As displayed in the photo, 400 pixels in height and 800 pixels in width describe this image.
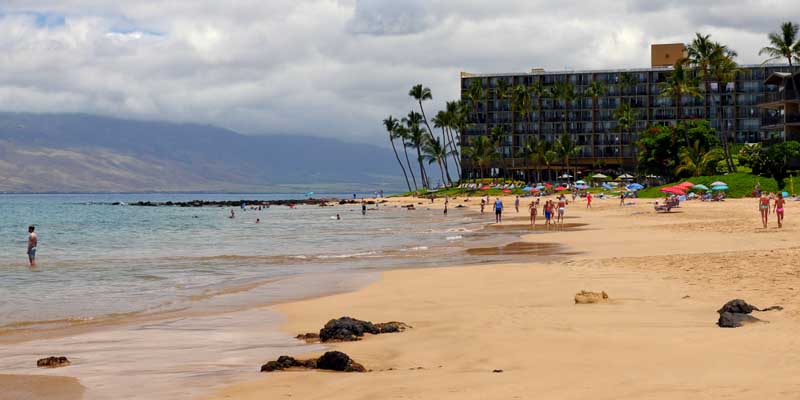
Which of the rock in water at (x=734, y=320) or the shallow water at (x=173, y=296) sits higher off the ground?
the rock in water at (x=734, y=320)

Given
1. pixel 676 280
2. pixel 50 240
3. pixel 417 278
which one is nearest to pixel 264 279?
pixel 417 278

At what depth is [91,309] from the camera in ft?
61.1

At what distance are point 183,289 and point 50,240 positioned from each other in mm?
34510

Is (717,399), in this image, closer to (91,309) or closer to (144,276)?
(91,309)

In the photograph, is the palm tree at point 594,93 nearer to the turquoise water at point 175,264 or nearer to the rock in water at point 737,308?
the turquoise water at point 175,264

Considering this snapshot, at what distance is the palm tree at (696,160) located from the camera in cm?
9225

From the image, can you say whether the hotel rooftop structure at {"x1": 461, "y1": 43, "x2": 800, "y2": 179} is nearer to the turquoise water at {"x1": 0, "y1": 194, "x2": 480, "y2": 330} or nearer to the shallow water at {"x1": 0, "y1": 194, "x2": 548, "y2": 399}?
the turquoise water at {"x1": 0, "y1": 194, "x2": 480, "y2": 330}

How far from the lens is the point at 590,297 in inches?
617

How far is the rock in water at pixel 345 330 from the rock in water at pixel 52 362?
3.75 meters

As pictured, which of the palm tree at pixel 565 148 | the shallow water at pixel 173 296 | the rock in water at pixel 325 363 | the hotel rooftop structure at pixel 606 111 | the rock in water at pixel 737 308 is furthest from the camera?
the hotel rooftop structure at pixel 606 111

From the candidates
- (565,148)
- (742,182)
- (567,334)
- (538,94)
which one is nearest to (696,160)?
(742,182)

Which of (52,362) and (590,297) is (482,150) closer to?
(590,297)

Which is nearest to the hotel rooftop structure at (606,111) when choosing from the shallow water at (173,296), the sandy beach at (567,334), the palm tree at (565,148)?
the palm tree at (565,148)

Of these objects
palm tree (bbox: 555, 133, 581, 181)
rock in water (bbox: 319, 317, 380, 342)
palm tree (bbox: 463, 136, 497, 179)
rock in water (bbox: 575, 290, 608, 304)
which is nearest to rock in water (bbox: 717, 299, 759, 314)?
rock in water (bbox: 575, 290, 608, 304)
